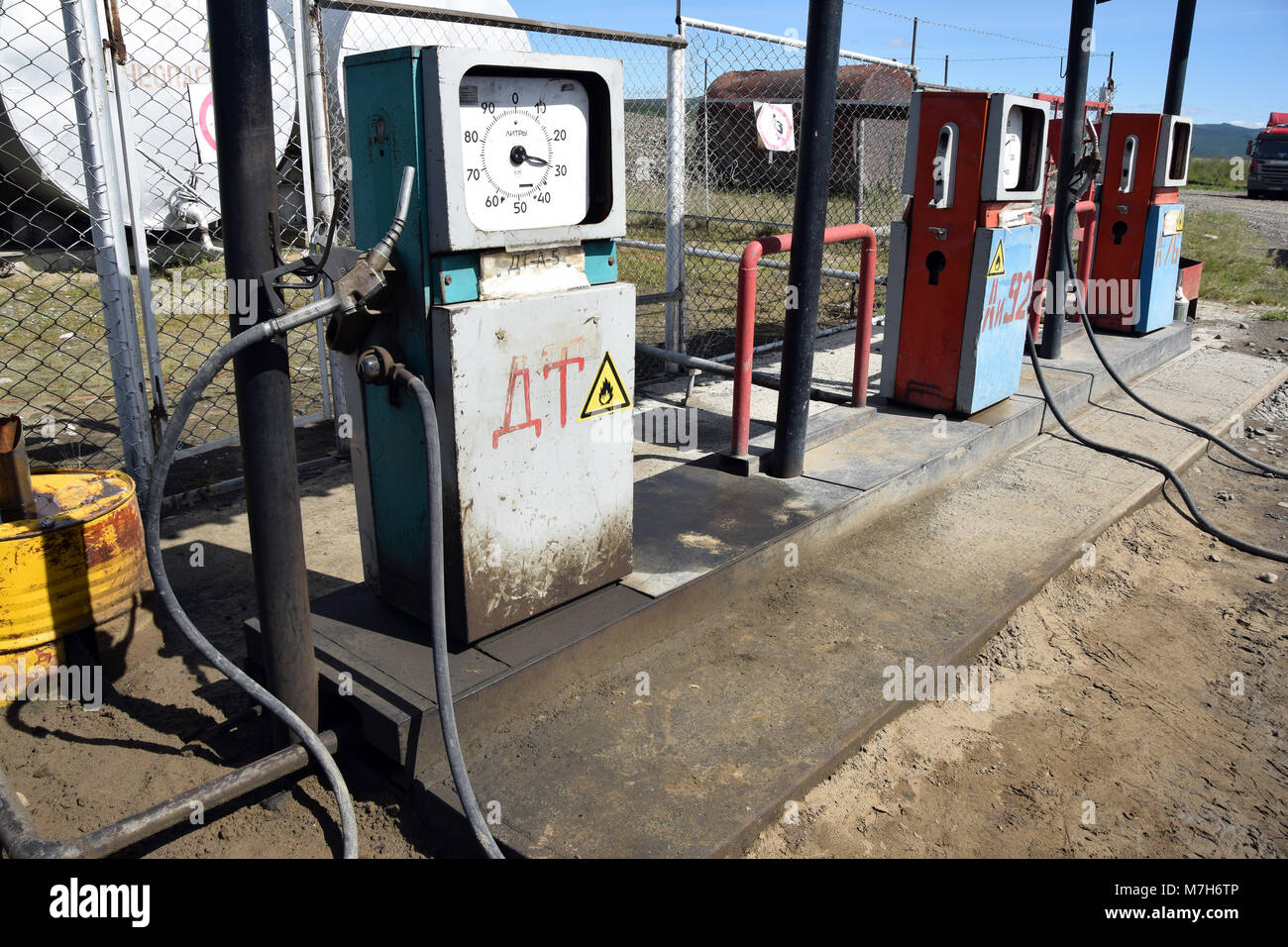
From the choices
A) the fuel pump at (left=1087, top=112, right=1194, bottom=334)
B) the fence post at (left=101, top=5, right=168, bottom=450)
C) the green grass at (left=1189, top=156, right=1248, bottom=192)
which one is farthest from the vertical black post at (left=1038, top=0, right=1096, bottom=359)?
the green grass at (left=1189, top=156, right=1248, bottom=192)

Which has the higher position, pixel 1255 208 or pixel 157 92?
pixel 157 92

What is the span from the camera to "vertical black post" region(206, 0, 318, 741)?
2.08 meters

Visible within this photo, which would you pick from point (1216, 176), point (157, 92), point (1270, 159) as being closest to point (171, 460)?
point (157, 92)

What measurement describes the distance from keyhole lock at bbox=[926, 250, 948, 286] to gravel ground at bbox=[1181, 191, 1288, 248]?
A: 1300 centimetres

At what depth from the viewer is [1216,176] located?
104 ft

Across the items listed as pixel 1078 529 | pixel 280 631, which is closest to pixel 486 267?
pixel 280 631

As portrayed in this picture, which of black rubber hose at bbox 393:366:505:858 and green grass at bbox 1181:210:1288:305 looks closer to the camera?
black rubber hose at bbox 393:366:505:858

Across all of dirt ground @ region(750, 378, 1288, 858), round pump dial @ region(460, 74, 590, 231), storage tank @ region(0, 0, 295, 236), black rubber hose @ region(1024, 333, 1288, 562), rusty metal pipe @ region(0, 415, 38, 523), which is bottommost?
dirt ground @ region(750, 378, 1288, 858)

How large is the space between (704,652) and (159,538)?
5.43 ft

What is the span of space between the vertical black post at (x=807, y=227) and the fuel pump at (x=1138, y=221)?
4096 millimetres

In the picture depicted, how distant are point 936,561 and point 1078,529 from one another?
2.71 feet
